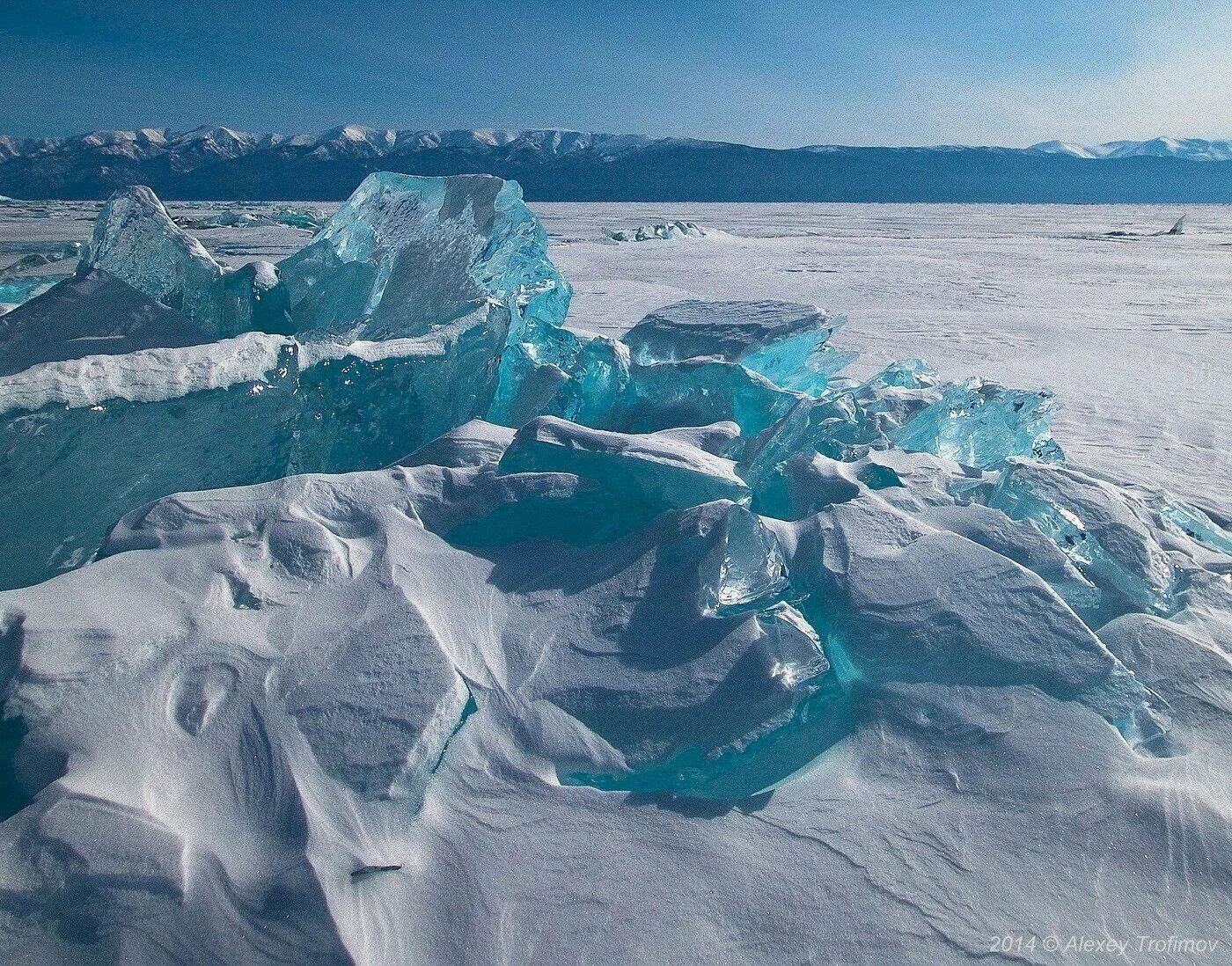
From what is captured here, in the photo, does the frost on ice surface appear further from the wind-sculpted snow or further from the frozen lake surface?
the frozen lake surface

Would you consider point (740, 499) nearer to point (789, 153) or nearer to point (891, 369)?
point (891, 369)

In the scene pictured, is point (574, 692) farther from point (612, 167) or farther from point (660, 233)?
point (612, 167)

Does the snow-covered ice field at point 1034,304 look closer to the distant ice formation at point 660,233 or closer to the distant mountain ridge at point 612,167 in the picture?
the distant ice formation at point 660,233

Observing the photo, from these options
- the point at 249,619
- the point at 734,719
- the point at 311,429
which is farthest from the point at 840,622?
the point at 311,429

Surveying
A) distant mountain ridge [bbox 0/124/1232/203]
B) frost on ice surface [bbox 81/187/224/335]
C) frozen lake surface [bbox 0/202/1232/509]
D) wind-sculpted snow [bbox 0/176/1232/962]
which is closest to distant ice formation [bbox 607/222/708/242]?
frozen lake surface [bbox 0/202/1232/509]

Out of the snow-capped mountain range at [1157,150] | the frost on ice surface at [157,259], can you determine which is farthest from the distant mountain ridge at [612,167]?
the frost on ice surface at [157,259]

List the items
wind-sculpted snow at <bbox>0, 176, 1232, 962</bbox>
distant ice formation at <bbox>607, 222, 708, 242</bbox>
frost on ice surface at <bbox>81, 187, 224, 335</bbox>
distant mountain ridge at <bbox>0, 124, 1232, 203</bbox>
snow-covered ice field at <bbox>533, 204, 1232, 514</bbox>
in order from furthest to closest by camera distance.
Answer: distant mountain ridge at <bbox>0, 124, 1232, 203</bbox>
distant ice formation at <bbox>607, 222, 708, 242</bbox>
snow-covered ice field at <bbox>533, 204, 1232, 514</bbox>
frost on ice surface at <bbox>81, 187, 224, 335</bbox>
wind-sculpted snow at <bbox>0, 176, 1232, 962</bbox>

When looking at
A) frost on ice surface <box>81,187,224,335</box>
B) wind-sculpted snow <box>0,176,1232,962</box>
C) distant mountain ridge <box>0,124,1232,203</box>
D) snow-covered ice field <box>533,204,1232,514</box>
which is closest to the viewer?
wind-sculpted snow <box>0,176,1232,962</box>
